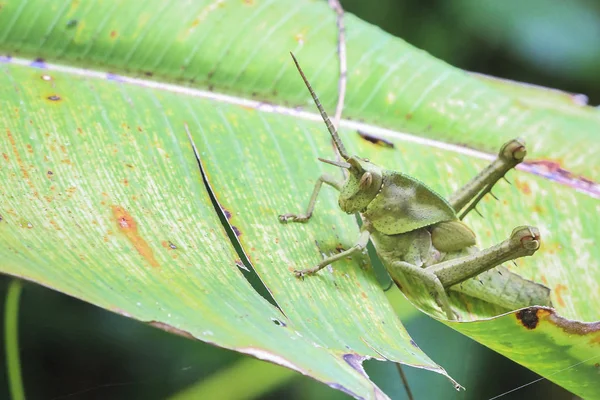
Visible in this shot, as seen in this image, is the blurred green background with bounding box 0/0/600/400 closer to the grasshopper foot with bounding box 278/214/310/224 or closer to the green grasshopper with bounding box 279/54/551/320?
the green grasshopper with bounding box 279/54/551/320

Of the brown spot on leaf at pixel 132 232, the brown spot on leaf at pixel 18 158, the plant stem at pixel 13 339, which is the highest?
the brown spot on leaf at pixel 132 232

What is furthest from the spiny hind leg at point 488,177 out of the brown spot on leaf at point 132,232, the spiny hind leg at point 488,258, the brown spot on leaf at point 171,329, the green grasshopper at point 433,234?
the brown spot on leaf at point 171,329

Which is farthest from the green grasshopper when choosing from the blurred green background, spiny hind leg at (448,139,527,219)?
the blurred green background

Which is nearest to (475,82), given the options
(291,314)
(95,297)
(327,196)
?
(327,196)

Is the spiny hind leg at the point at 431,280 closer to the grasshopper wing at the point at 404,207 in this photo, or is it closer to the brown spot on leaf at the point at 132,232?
the grasshopper wing at the point at 404,207

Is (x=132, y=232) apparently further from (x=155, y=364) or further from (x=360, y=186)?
(x=360, y=186)

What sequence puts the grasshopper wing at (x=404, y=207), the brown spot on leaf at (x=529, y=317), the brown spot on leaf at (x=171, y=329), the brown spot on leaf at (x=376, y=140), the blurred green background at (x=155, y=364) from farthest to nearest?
the brown spot on leaf at (x=376, y=140), the grasshopper wing at (x=404, y=207), the blurred green background at (x=155, y=364), the brown spot on leaf at (x=529, y=317), the brown spot on leaf at (x=171, y=329)

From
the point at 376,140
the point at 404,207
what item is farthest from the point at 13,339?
the point at 376,140
